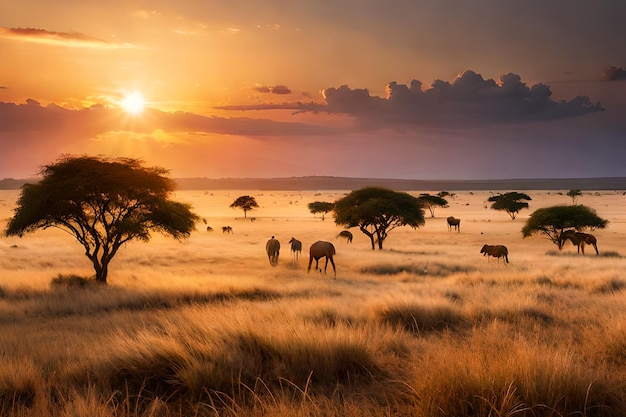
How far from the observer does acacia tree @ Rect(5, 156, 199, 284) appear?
946 inches

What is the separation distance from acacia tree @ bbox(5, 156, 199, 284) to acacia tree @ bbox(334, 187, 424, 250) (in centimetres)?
2696

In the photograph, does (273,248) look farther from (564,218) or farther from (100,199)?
(564,218)

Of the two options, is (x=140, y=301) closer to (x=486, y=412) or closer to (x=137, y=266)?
(x=486, y=412)

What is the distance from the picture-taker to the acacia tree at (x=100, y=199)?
24.0 metres

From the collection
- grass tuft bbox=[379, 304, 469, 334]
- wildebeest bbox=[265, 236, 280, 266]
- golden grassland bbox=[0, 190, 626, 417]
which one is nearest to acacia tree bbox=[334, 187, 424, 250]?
wildebeest bbox=[265, 236, 280, 266]

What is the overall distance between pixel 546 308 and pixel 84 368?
1140 centimetres

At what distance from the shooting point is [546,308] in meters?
12.9

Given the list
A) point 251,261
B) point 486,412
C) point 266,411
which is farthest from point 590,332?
point 251,261

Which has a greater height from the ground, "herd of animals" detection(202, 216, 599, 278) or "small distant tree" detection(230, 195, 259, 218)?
"small distant tree" detection(230, 195, 259, 218)

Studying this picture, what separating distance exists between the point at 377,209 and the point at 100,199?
102 feet

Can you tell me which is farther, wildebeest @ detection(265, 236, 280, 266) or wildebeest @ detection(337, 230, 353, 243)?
wildebeest @ detection(337, 230, 353, 243)

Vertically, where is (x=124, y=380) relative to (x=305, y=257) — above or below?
above

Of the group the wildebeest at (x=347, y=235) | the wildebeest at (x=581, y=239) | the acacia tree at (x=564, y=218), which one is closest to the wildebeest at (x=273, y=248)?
the wildebeest at (x=347, y=235)

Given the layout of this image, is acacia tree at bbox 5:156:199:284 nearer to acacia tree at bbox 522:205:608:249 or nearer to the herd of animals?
the herd of animals
